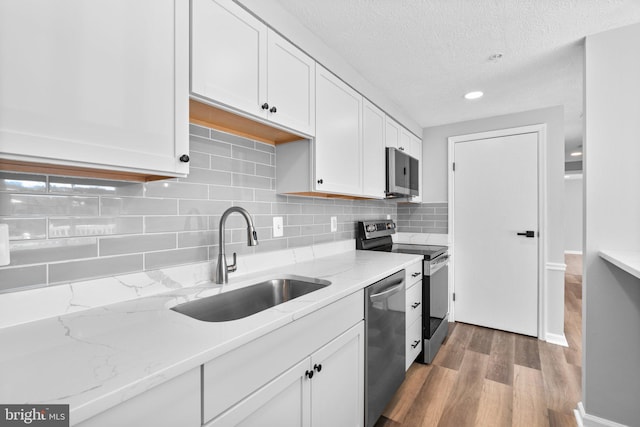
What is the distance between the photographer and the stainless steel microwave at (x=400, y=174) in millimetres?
2631

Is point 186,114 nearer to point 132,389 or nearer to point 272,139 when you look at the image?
point 272,139

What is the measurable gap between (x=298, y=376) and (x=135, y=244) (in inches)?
32.4

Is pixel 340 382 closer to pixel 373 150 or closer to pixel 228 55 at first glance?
pixel 228 55

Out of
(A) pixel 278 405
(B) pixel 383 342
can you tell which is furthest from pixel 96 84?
(B) pixel 383 342

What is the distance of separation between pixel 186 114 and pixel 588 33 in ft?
7.54

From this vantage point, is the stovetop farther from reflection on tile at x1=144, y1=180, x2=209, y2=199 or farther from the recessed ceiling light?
reflection on tile at x1=144, y1=180, x2=209, y2=199

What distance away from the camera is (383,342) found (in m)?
1.77

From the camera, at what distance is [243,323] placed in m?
0.94

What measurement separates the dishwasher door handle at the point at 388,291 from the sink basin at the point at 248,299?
306 millimetres

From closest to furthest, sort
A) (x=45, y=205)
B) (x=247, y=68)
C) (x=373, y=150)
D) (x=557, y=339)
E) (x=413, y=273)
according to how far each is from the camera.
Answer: (x=45, y=205) < (x=247, y=68) < (x=413, y=273) < (x=373, y=150) < (x=557, y=339)

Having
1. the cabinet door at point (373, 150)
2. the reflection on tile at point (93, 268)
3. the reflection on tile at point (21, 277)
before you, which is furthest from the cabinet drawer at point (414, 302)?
the reflection on tile at point (21, 277)

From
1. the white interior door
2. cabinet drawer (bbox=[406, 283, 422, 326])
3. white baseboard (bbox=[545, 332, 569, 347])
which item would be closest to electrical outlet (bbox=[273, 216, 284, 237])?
cabinet drawer (bbox=[406, 283, 422, 326])

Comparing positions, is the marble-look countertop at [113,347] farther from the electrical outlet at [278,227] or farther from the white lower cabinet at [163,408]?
the electrical outlet at [278,227]

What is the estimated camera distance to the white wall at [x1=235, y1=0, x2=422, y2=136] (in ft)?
4.69
